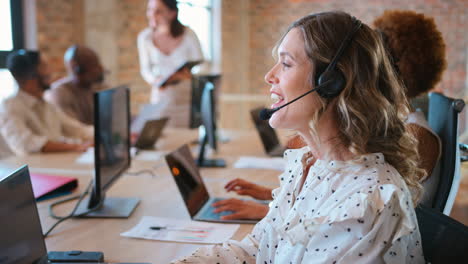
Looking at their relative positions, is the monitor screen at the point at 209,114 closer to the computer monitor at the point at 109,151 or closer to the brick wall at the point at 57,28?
the computer monitor at the point at 109,151

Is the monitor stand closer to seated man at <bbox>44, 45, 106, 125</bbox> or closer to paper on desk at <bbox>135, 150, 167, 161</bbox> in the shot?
paper on desk at <bbox>135, 150, 167, 161</bbox>

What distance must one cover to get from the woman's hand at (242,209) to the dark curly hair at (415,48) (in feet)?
2.01

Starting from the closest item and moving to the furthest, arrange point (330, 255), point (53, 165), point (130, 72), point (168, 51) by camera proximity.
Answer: point (330, 255), point (53, 165), point (168, 51), point (130, 72)

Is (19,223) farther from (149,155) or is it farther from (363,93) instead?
(149,155)

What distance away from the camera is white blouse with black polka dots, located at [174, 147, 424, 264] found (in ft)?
2.94

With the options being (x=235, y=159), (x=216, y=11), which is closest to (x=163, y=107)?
(x=235, y=159)

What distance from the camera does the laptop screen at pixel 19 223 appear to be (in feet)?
3.20

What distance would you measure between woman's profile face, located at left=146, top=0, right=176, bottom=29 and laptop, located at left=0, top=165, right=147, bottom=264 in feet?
9.57

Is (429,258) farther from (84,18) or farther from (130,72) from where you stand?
(130,72)

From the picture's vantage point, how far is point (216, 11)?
6074 millimetres

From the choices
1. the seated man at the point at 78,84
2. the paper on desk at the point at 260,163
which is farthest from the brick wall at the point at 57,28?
the paper on desk at the point at 260,163

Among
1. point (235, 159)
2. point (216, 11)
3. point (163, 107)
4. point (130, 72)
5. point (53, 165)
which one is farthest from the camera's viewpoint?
point (216, 11)

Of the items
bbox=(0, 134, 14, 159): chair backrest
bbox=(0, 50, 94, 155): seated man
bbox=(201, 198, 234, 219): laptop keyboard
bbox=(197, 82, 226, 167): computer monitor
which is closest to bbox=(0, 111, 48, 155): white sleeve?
bbox=(0, 50, 94, 155): seated man

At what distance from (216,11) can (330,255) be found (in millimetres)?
5435
